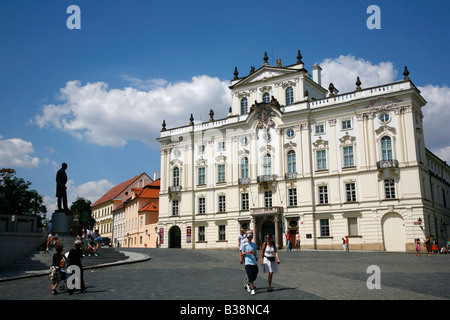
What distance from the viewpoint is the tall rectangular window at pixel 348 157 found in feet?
156

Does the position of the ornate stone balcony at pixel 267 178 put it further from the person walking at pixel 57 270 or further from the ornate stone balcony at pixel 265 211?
the person walking at pixel 57 270

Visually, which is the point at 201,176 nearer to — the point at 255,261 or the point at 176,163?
the point at 176,163

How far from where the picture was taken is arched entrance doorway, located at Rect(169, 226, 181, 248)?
58.8 m

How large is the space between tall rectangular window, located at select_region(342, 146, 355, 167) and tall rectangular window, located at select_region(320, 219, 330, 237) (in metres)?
6.46

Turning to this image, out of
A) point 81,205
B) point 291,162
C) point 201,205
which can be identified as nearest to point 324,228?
point 291,162

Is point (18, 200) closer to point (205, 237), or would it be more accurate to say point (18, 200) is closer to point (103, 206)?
point (205, 237)

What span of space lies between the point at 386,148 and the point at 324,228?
Result: 10.6 metres

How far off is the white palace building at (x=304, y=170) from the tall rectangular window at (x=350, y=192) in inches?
4.2

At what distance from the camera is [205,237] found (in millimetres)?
56250

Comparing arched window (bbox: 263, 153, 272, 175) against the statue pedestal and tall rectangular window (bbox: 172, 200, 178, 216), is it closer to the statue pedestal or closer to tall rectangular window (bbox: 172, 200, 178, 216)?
tall rectangular window (bbox: 172, 200, 178, 216)

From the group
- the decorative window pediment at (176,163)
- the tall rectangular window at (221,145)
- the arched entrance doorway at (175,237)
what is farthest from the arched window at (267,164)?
the arched entrance doorway at (175,237)

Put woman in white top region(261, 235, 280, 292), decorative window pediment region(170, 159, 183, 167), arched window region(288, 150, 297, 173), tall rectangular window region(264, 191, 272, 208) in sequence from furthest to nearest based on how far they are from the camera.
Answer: decorative window pediment region(170, 159, 183, 167), tall rectangular window region(264, 191, 272, 208), arched window region(288, 150, 297, 173), woman in white top region(261, 235, 280, 292)

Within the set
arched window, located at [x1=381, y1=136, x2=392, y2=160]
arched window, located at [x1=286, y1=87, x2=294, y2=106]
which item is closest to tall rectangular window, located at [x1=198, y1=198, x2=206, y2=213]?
arched window, located at [x1=286, y1=87, x2=294, y2=106]
